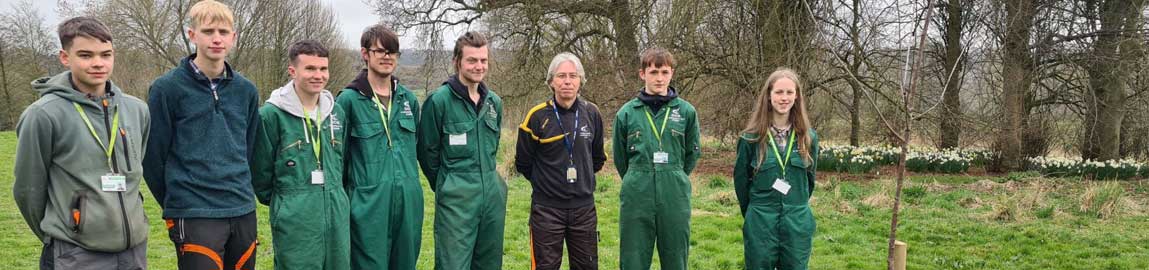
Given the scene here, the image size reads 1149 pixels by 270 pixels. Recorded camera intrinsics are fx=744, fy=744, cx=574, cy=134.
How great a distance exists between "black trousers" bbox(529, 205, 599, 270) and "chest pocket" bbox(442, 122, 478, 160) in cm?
50

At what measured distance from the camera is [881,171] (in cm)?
1217

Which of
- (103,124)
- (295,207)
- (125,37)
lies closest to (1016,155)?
(295,207)

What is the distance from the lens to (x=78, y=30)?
280 centimetres

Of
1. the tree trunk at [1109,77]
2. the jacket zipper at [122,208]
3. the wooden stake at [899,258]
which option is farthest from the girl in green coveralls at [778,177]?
the tree trunk at [1109,77]

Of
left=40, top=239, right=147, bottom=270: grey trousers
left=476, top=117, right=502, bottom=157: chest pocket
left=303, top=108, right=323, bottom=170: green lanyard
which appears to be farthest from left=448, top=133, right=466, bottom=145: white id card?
left=40, top=239, right=147, bottom=270: grey trousers

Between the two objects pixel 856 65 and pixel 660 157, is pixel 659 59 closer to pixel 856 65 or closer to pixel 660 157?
pixel 660 157

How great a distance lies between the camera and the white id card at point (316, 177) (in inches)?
133

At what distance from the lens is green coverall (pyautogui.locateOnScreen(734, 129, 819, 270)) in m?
3.94

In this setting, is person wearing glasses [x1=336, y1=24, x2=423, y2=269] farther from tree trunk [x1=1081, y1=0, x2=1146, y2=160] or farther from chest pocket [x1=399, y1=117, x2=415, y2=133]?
tree trunk [x1=1081, y1=0, x2=1146, y2=160]

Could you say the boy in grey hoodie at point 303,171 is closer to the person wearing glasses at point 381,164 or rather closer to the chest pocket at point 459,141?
the person wearing glasses at point 381,164

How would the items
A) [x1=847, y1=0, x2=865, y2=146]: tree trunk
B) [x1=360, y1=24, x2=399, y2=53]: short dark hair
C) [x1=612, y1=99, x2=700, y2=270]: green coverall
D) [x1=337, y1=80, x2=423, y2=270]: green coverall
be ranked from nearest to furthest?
1. [x1=337, y1=80, x2=423, y2=270]: green coverall
2. [x1=360, y1=24, x2=399, y2=53]: short dark hair
3. [x1=612, y1=99, x2=700, y2=270]: green coverall
4. [x1=847, y1=0, x2=865, y2=146]: tree trunk

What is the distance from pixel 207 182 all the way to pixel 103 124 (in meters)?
0.43

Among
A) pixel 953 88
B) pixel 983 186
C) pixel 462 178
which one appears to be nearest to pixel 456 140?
pixel 462 178

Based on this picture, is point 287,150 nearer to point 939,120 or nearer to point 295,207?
point 295,207
